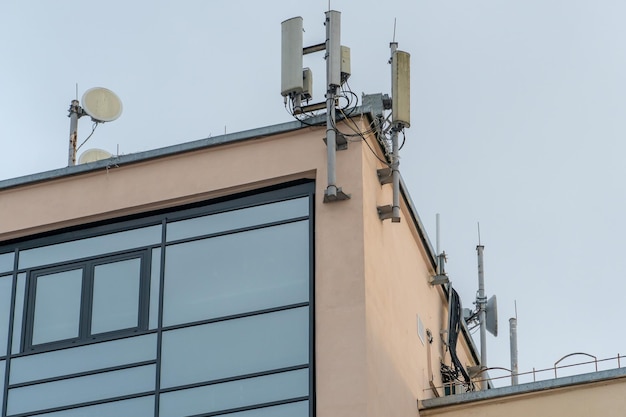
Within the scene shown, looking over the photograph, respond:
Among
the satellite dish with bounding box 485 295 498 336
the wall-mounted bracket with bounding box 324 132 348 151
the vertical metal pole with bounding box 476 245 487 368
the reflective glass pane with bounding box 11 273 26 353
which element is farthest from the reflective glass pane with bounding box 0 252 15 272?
the satellite dish with bounding box 485 295 498 336

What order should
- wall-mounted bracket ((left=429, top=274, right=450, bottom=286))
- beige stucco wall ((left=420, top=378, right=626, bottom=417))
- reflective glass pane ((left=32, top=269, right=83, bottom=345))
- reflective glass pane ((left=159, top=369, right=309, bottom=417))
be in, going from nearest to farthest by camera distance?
reflective glass pane ((left=159, top=369, right=309, bottom=417)) → beige stucco wall ((left=420, top=378, right=626, bottom=417)) → reflective glass pane ((left=32, top=269, right=83, bottom=345)) → wall-mounted bracket ((left=429, top=274, right=450, bottom=286))

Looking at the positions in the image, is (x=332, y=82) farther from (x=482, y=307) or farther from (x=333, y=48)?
(x=482, y=307)

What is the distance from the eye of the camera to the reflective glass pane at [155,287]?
2594 centimetres

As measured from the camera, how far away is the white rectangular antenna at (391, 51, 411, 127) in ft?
86.1

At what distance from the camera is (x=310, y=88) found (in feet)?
86.4

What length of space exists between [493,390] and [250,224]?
5.63 metres

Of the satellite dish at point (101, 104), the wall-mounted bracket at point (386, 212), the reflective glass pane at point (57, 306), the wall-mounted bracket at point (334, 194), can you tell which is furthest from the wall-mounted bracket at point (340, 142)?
the satellite dish at point (101, 104)

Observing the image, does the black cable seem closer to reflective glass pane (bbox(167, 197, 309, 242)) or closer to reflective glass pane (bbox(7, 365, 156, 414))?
reflective glass pane (bbox(167, 197, 309, 242))

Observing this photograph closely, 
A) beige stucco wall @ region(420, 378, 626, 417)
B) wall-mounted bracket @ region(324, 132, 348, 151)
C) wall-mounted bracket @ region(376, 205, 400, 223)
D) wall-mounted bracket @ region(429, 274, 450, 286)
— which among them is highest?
wall-mounted bracket @ region(324, 132, 348, 151)

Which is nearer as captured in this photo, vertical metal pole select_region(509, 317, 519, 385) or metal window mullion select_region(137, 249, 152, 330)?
metal window mullion select_region(137, 249, 152, 330)

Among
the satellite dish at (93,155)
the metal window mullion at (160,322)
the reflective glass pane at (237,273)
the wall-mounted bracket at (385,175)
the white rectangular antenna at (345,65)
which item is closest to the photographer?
the metal window mullion at (160,322)

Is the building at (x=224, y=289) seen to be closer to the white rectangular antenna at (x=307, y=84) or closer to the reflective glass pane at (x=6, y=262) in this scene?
the reflective glass pane at (x=6, y=262)

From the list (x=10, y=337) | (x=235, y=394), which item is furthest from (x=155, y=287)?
(x=10, y=337)

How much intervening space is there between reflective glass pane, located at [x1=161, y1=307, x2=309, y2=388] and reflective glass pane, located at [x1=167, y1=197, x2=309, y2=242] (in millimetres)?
1843
